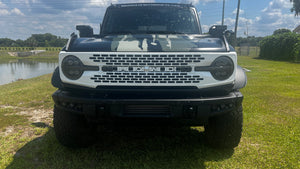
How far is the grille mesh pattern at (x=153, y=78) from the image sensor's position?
2.32 metres

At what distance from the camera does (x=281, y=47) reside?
2356 centimetres

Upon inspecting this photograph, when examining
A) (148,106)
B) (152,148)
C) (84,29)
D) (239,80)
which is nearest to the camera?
(148,106)

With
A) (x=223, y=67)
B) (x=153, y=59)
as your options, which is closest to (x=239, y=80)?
(x=223, y=67)

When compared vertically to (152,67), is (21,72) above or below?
below

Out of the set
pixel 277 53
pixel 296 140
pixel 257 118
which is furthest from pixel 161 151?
pixel 277 53

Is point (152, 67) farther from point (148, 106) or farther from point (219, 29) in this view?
point (219, 29)

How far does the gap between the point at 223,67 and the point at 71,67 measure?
5.05ft

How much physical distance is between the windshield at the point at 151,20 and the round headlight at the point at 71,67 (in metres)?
1.43

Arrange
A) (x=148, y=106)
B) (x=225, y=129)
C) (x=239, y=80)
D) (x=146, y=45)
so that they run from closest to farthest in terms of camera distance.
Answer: (x=148, y=106)
(x=146, y=45)
(x=239, y=80)
(x=225, y=129)

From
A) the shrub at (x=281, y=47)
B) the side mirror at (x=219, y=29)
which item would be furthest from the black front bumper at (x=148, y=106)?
the shrub at (x=281, y=47)

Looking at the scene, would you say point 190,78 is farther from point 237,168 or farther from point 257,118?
point 257,118

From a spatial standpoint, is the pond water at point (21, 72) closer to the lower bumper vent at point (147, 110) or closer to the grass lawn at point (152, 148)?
the grass lawn at point (152, 148)

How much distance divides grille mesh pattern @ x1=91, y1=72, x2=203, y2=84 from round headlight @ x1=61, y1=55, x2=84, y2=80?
30 centimetres

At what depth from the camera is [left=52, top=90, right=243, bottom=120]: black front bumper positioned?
2236mm
